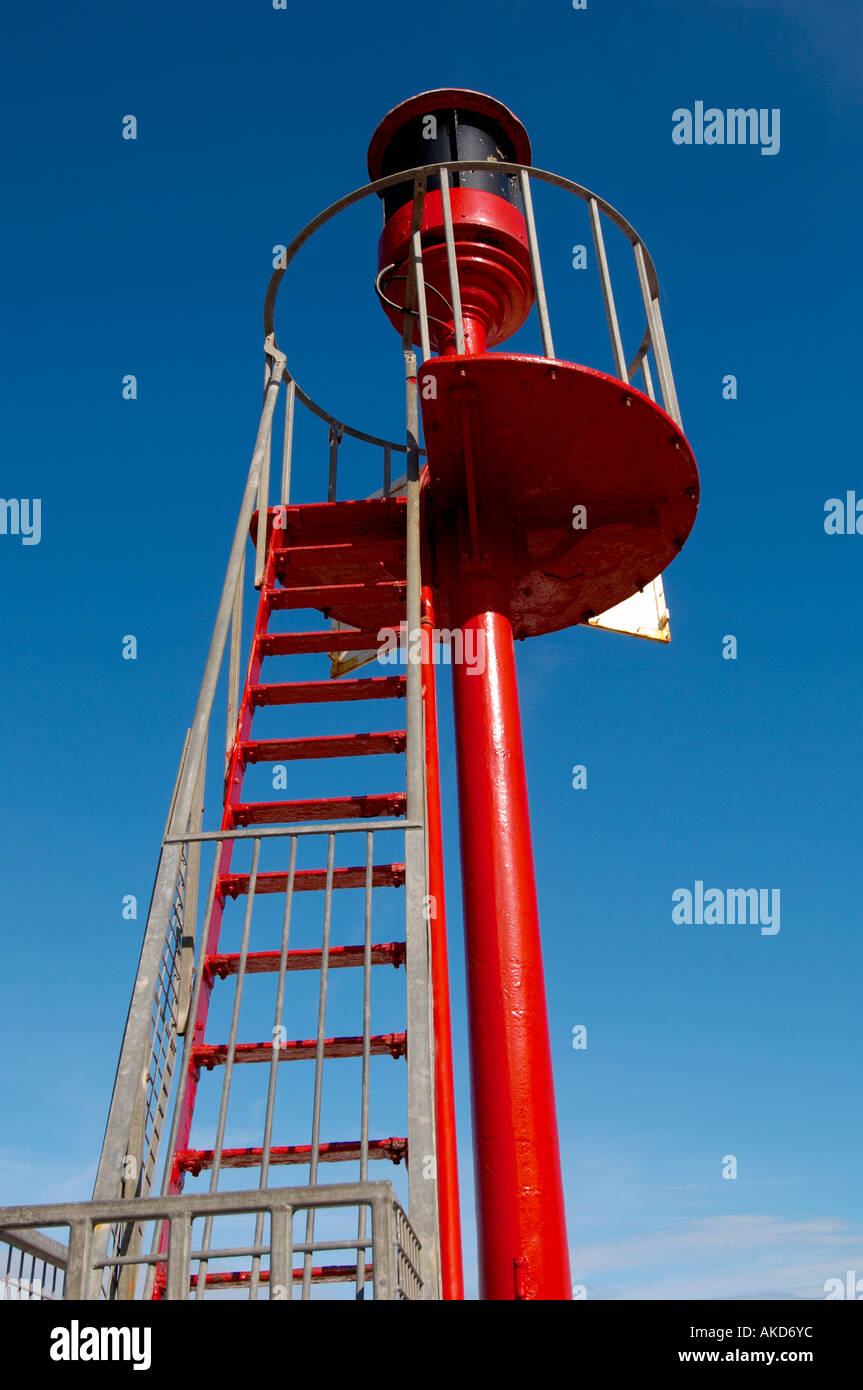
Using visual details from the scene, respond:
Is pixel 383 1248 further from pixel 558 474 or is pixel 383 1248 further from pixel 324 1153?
pixel 558 474

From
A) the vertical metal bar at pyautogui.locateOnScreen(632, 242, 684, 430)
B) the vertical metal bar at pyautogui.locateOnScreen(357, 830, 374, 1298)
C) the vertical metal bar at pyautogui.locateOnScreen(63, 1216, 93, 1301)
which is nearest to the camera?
the vertical metal bar at pyautogui.locateOnScreen(63, 1216, 93, 1301)

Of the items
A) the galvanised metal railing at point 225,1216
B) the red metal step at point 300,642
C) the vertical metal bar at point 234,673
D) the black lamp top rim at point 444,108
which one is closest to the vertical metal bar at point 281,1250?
the galvanised metal railing at point 225,1216

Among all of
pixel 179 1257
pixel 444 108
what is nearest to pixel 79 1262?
pixel 179 1257

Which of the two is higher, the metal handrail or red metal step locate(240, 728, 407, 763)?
the metal handrail

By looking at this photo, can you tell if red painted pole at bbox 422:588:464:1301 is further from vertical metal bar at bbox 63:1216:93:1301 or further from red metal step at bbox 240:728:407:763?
vertical metal bar at bbox 63:1216:93:1301

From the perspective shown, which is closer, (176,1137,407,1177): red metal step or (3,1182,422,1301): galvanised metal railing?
(3,1182,422,1301): galvanised metal railing

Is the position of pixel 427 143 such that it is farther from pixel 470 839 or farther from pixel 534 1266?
pixel 534 1266

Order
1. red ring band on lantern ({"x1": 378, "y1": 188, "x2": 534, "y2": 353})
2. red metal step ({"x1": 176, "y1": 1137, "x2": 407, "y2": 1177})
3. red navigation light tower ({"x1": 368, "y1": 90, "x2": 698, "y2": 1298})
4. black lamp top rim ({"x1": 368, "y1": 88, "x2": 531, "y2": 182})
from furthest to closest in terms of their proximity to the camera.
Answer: black lamp top rim ({"x1": 368, "y1": 88, "x2": 531, "y2": 182}) < red ring band on lantern ({"x1": 378, "y1": 188, "x2": 534, "y2": 353}) < red navigation light tower ({"x1": 368, "y1": 90, "x2": 698, "y2": 1298}) < red metal step ({"x1": 176, "y1": 1137, "x2": 407, "y2": 1177})

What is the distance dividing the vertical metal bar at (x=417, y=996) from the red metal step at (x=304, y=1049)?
56cm

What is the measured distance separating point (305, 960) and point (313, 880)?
474mm

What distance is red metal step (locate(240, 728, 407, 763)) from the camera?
22.4ft

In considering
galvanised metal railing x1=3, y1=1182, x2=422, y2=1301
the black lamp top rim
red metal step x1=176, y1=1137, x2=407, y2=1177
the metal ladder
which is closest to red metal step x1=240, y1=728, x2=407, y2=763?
the metal ladder

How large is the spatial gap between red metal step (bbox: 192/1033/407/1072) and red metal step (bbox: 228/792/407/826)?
151cm
